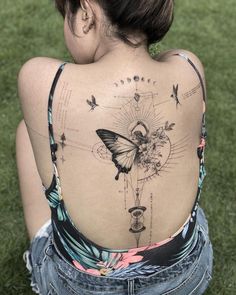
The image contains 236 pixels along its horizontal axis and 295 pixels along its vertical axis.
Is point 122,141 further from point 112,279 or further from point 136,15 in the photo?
point 112,279

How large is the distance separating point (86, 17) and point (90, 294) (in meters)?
0.84

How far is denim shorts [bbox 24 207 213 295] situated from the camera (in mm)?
1607

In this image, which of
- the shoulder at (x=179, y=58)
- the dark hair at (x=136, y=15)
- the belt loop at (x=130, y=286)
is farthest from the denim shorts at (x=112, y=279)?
the dark hair at (x=136, y=15)

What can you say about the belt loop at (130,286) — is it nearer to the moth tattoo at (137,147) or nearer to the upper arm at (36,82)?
the moth tattoo at (137,147)

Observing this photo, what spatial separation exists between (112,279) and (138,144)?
442 millimetres

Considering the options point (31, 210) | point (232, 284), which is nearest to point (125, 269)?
point (31, 210)

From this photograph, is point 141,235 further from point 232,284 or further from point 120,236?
point 232,284

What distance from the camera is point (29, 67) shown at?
1.50 meters

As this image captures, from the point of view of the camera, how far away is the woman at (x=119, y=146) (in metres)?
1.43

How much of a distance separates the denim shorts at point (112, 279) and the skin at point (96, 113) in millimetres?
129

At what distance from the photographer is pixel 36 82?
1.48 meters

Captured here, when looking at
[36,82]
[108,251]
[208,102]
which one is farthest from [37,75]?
[208,102]

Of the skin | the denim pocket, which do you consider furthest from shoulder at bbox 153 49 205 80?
the denim pocket

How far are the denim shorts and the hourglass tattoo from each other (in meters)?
0.23
